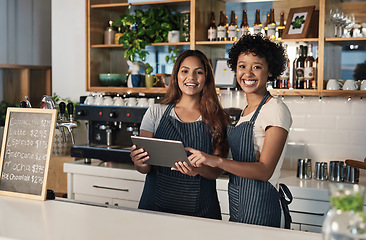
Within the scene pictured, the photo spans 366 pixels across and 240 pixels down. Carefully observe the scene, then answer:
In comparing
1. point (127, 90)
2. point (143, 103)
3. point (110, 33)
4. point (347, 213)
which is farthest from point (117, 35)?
point (347, 213)

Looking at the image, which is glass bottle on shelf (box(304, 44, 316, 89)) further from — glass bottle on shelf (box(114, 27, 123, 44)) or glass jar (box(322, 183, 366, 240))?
A: glass jar (box(322, 183, 366, 240))

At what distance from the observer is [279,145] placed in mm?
2305

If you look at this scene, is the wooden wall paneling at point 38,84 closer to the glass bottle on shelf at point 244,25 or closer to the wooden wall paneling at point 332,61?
the glass bottle on shelf at point 244,25

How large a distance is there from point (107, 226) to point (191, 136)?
932 millimetres

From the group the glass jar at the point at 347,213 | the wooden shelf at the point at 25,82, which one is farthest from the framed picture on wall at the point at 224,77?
the glass jar at the point at 347,213

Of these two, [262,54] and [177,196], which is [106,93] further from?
[262,54]

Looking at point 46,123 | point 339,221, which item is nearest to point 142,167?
point 46,123

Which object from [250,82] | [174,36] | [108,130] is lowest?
[108,130]

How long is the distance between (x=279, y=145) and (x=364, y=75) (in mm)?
1909

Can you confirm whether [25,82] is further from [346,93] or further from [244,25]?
[346,93]

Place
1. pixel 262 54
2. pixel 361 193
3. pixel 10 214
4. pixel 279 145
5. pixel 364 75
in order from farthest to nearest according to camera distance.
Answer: pixel 364 75 < pixel 262 54 < pixel 279 145 < pixel 10 214 < pixel 361 193

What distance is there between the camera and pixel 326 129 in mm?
4047

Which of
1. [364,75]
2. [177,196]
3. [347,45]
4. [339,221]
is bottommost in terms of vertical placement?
[177,196]

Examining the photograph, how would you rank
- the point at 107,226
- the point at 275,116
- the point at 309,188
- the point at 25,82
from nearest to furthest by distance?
the point at 107,226
the point at 275,116
the point at 309,188
the point at 25,82
